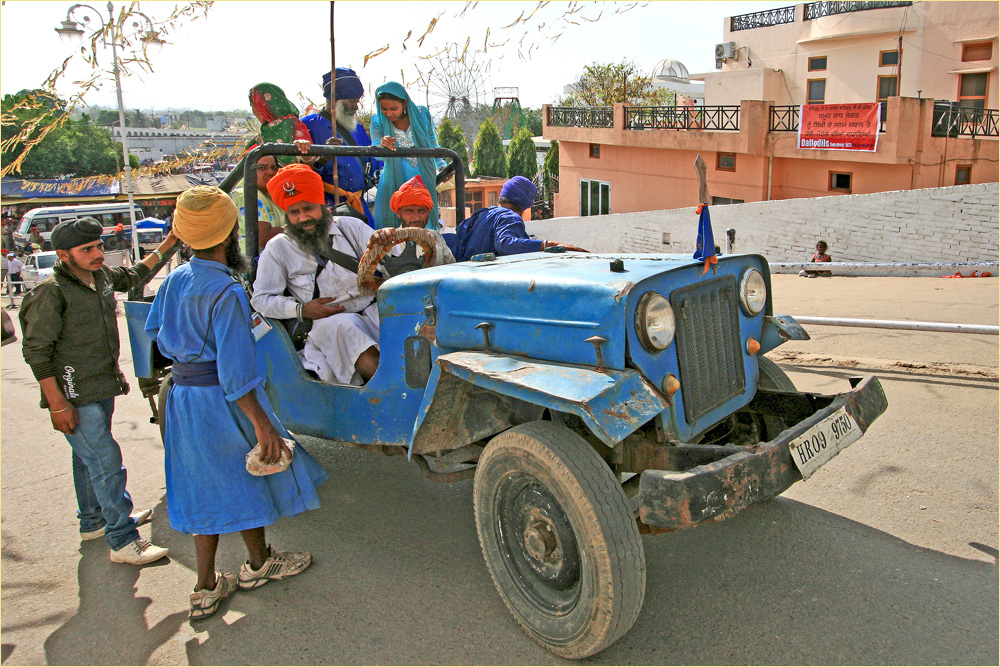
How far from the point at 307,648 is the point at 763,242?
17035 mm

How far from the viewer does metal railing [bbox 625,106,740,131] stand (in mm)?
19438

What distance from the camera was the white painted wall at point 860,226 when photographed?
13.9m

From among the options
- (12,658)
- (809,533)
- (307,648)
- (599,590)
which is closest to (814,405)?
(809,533)

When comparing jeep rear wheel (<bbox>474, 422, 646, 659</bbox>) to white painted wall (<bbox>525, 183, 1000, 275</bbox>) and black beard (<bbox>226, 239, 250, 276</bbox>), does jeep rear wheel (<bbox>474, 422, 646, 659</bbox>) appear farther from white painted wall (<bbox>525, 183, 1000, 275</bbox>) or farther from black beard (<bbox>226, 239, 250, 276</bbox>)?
white painted wall (<bbox>525, 183, 1000, 275</bbox>)

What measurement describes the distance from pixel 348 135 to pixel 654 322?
3.71 metres

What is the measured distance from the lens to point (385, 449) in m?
3.75

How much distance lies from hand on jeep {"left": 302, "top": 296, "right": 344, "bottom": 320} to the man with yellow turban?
0.62m

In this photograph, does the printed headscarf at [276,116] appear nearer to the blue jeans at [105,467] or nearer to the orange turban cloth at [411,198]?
the orange turban cloth at [411,198]

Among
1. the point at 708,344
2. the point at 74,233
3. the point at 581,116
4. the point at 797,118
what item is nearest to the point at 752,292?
the point at 708,344

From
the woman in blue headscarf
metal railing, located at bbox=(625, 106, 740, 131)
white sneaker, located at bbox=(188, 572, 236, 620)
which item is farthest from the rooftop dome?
white sneaker, located at bbox=(188, 572, 236, 620)

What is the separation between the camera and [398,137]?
5.46 m

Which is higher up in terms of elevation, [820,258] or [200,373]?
[200,373]

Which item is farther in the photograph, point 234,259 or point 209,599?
point 234,259

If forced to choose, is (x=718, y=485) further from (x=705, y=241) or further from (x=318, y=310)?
(x=318, y=310)
